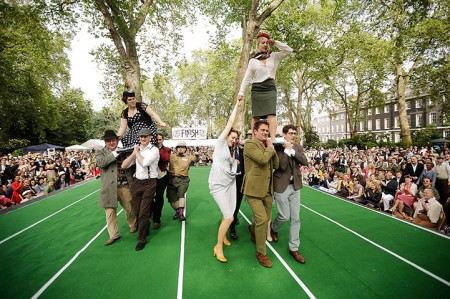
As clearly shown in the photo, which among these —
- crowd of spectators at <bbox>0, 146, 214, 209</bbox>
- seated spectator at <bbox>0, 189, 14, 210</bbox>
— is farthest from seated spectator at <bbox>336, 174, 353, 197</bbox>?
seated spectator at <bbox>0, 189, 14, 210</bbox>

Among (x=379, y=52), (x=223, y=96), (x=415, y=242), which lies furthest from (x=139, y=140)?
(x=223, y=96)

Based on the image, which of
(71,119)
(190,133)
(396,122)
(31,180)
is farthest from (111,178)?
(396,122)

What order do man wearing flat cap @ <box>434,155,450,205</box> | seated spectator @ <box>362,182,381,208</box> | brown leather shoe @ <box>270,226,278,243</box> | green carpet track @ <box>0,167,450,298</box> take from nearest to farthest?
green carpet track @ <box>0,167,450,298</box>, brown leather shoe @ <box>270,226,278,243</box>, seated spectator @ <box>362,182,381,208</box>, man wearing flat cap @ <box>434,155,450,205</box>

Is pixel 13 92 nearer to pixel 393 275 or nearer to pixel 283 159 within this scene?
pixel 283 159

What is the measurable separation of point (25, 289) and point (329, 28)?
3125 cm

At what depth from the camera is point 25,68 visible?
766 inches

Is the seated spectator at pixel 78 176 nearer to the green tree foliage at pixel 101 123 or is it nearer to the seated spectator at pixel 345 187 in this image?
the seated spectator at pixel 345 187

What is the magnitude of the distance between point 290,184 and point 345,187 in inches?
273

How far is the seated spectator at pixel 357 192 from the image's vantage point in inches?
340

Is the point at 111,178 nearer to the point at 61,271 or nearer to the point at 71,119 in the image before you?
the point at 61,271

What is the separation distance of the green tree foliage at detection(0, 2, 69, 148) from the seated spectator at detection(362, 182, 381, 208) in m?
15.0

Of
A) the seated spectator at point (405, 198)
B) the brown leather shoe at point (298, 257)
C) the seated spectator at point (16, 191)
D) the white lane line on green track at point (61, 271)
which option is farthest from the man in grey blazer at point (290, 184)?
the seated spectator at point (16, 191)

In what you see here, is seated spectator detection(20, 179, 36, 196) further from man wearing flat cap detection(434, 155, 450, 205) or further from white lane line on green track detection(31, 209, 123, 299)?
man wearing flat cap detection(434, 155, 450, 205)

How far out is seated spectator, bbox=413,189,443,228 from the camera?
572 cm
